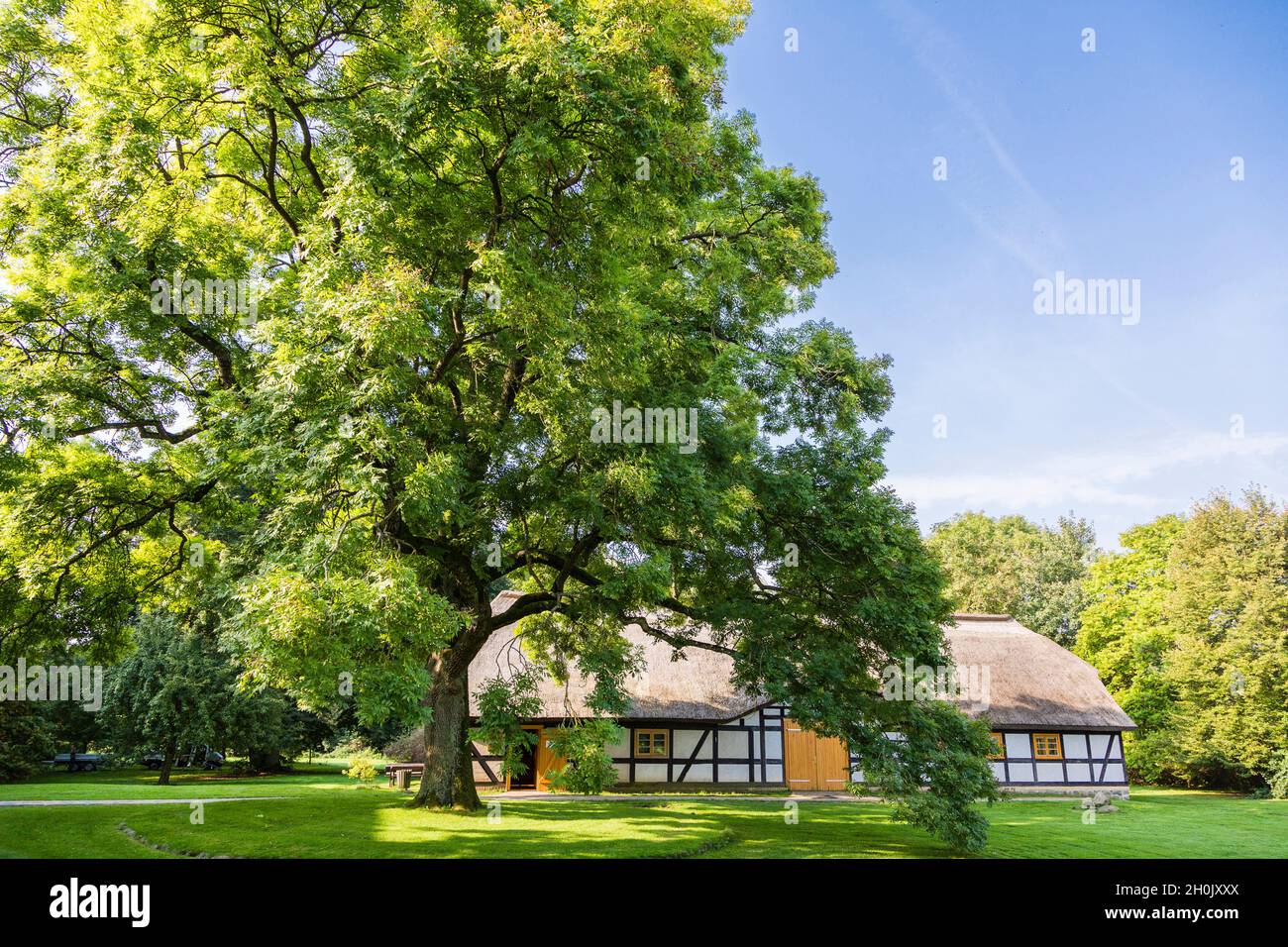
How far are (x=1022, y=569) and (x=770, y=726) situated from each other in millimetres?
33974

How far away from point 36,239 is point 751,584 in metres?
12.4

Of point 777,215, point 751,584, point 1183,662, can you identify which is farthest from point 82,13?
point 1183,662

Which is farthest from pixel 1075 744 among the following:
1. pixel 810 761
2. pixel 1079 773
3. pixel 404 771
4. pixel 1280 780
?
pixel 404 771

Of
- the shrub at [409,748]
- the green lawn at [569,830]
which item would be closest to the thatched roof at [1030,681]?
the green lawn at [569,830]

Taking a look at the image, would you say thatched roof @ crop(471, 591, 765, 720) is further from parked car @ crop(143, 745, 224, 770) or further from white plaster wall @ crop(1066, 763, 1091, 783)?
parked car @ crop(143, 745, 224, 770)

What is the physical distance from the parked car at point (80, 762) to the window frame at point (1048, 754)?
119 ft

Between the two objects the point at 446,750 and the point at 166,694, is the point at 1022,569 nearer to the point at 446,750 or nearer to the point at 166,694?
the point at 446,750

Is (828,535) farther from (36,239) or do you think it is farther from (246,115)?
(36,239)

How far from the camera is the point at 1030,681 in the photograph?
2584 cm

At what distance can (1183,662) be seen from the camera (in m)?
28.2

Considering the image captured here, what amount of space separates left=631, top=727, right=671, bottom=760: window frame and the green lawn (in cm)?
246

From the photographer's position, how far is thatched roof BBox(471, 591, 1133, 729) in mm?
22422

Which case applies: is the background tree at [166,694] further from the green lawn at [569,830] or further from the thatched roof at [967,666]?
the thatched roof at [967,666]

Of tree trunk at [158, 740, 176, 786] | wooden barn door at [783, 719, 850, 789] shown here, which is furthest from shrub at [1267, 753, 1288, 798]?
tree trunk at [158, 740, 176, 786]
